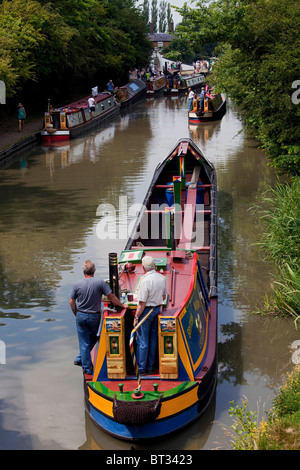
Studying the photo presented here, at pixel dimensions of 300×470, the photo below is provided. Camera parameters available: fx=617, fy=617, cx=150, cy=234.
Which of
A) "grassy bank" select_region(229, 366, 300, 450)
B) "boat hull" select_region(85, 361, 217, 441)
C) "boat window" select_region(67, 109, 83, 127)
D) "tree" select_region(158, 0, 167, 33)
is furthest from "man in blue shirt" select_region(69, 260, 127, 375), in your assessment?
"tree" select_region(158, 0, 167, 33)

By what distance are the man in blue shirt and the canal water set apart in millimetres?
972

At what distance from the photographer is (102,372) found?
793 centimetres

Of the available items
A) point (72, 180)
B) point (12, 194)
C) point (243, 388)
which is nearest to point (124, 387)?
point (243, 388)

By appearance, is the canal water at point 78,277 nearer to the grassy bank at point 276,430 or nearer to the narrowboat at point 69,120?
the grassy bank at point 276,430

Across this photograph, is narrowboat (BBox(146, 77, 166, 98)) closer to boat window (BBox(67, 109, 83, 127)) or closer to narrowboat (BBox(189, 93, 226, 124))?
narrowboat (BBox(189, 93, 226, 124))

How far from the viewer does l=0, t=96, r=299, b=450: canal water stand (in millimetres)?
8188

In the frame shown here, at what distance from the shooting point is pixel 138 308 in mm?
7691

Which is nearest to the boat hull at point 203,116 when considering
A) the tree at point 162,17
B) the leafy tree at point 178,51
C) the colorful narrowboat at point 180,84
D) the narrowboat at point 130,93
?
the narrowboat at point 130,93

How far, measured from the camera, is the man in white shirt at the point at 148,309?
768cm

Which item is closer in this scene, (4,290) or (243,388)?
(243,388)

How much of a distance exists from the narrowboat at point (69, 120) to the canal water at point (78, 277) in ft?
7.83

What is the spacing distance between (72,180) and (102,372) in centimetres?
1498

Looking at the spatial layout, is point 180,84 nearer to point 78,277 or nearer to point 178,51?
point 178,51
